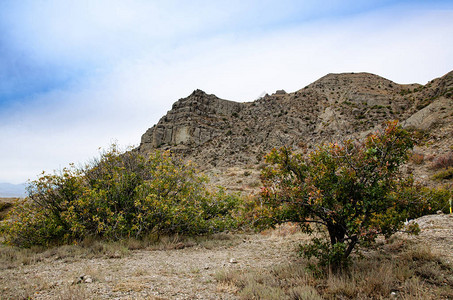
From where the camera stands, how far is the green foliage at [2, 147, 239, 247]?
8.58 meters

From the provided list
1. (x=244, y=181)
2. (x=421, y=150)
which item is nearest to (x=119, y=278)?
(x=244, y=181)

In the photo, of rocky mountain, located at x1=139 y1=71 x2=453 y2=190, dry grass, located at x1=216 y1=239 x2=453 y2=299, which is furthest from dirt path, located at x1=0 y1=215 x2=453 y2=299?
rocky mountain, located at x1=139 y1=71 x2=453 y2=190

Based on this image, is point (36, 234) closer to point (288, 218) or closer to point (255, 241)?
point (255, 241)

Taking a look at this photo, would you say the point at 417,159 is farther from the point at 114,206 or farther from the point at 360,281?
the point at 114,206

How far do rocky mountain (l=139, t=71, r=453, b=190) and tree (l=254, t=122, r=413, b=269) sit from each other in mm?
16166

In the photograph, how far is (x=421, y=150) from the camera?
18.2 m

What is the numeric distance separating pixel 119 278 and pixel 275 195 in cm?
387

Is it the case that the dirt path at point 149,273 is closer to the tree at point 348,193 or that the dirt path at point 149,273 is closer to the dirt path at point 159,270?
the dirt path at point 159,270

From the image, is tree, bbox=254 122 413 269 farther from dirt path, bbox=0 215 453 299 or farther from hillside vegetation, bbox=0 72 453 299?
dirt path, bbox=0 215 453 299

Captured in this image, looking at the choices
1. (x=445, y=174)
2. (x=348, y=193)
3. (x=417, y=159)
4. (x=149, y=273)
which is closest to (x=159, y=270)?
(x=149, y=273)

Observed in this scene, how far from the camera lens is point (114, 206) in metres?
9.46

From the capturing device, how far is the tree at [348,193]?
4.54m

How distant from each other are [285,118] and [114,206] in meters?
37.4

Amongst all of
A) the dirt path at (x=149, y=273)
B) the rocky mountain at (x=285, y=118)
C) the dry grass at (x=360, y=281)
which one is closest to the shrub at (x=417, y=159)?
the rocky mountain at (x=285, y=118)
